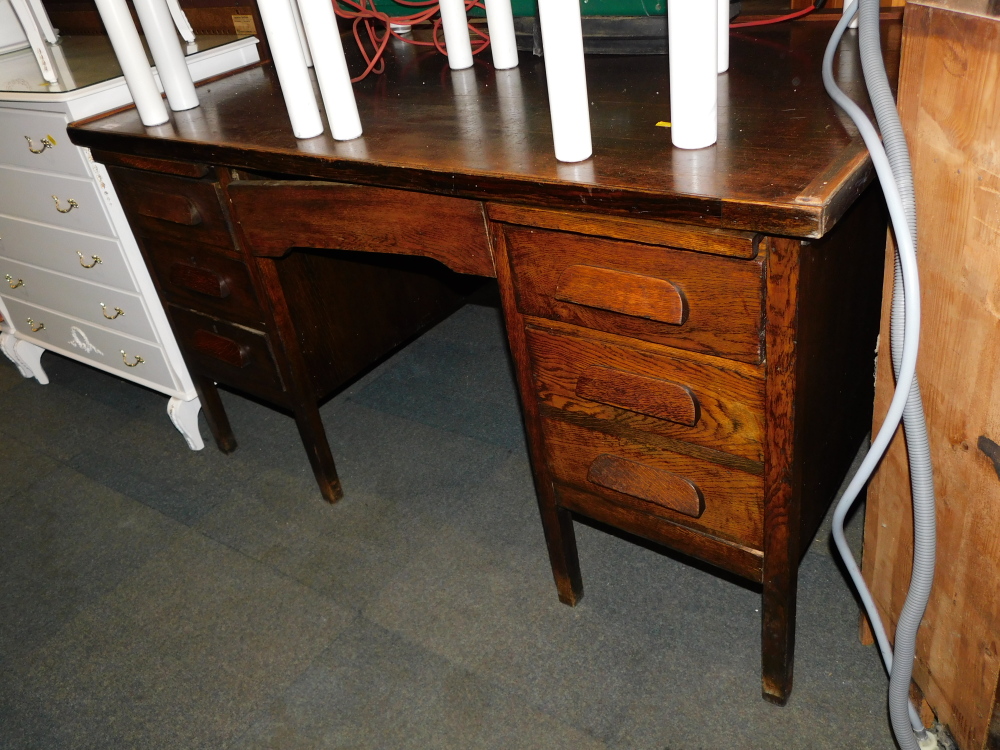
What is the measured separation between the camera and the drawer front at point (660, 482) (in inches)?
38.3

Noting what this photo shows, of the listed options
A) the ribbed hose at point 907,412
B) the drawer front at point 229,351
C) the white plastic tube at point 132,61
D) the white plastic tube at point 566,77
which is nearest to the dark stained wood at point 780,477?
the ribbed hose at point 907,412

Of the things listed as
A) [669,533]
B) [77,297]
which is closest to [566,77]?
[669,533]

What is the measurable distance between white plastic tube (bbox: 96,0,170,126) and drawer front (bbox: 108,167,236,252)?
4.2 inches

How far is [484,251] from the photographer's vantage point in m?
1.01

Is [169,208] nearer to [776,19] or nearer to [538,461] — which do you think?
[538,461]

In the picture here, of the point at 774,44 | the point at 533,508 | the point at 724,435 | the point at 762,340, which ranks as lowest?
the point at 533,508

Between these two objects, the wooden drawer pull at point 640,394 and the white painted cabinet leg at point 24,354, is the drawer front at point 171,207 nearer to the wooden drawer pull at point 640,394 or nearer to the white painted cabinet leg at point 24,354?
the wooden drawer pull at point 640,394

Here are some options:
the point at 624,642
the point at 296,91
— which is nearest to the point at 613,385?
the point at 624,642

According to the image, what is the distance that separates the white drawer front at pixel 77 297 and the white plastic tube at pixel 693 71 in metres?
1.21

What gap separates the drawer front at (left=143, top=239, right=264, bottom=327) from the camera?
4.67 feet

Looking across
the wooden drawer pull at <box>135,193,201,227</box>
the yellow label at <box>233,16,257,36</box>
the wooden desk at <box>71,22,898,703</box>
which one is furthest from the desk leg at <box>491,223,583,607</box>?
the yellow label at <box>233,16,257,36</box>

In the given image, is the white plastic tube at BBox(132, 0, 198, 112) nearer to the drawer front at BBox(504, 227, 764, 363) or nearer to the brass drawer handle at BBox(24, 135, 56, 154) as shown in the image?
the brass drawer handle at BBox(24, 135, 56, 154)

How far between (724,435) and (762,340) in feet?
0.46

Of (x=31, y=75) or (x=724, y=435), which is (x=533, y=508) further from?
(x=31, y=75)
